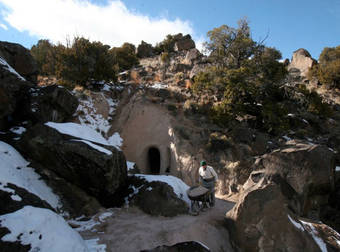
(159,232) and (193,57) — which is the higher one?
(193,57)

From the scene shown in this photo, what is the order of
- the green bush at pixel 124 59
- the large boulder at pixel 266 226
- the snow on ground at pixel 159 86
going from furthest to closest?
the green bush at pixel 124 59
the snow on ground at pixel 159 86
the large boulder at pixel 266 226

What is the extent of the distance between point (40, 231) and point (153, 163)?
11.2 metres

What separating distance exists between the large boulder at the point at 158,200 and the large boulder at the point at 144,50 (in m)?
31.6

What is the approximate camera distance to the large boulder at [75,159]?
22.4 feet

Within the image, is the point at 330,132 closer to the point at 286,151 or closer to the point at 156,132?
the point at 286,151

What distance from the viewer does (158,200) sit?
23.9ft

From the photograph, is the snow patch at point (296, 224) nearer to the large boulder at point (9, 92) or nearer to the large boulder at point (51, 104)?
the large boulder at point (51, 104)

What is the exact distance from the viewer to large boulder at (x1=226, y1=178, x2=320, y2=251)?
503cm

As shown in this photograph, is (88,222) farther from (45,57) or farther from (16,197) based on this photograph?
(45,57)

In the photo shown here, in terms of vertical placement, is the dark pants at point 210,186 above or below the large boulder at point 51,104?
below

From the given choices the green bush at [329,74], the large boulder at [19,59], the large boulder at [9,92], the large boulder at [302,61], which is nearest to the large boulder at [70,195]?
the large boulder at [9,92]

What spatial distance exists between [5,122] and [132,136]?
722 centimetres

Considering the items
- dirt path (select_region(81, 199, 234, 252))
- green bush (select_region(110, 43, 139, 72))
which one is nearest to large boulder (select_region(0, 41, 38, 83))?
dirt path (select_region(81, 199, 234, 252))

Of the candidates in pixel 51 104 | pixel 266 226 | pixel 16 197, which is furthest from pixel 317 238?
pixel 51 104
